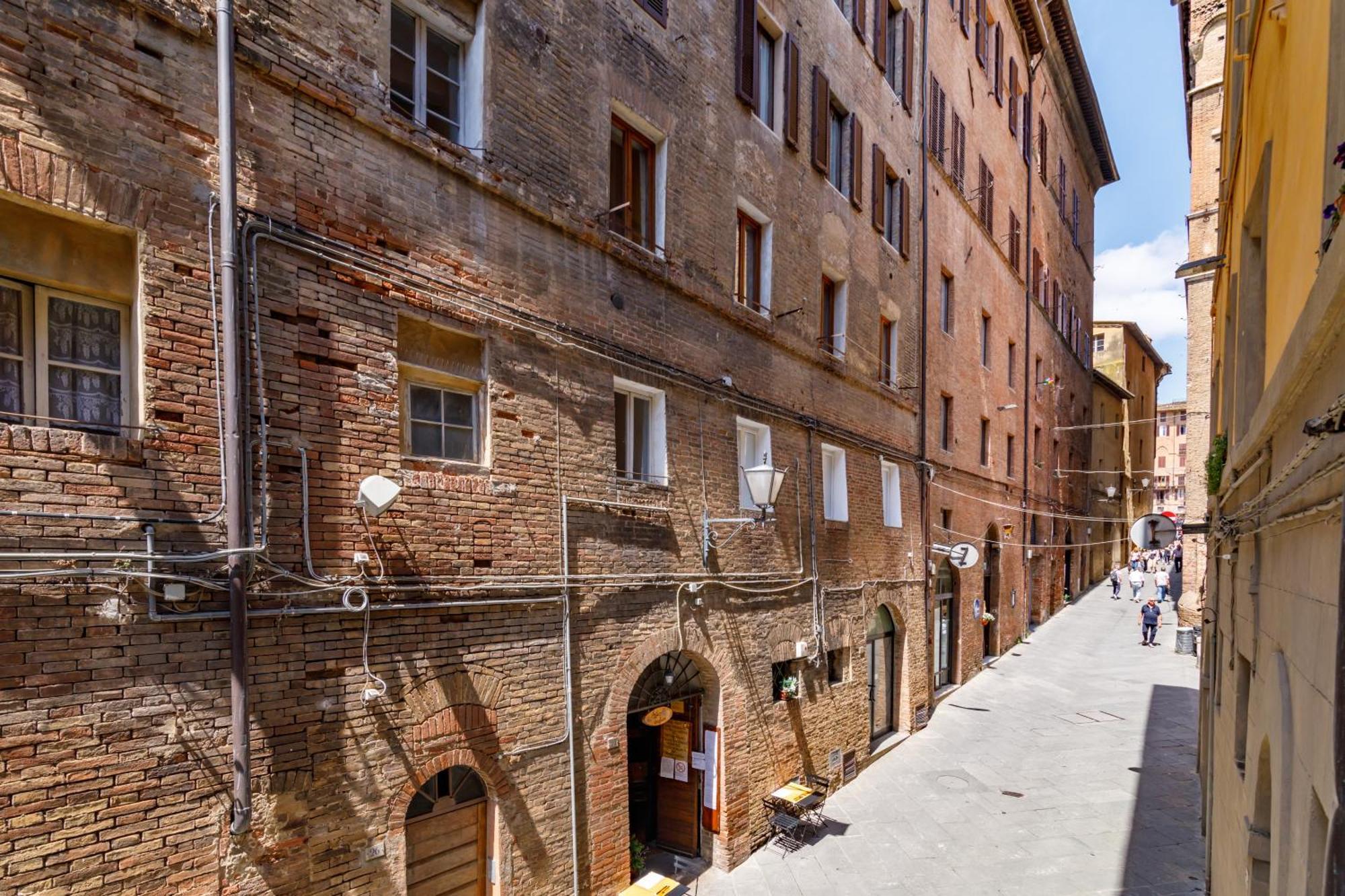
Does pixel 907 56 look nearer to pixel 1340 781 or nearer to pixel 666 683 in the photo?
pixel 666 683

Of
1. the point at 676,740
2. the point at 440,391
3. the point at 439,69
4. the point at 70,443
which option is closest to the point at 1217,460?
the point at 676,740

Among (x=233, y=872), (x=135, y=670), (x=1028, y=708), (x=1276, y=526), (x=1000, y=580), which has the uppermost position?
(x=1276, y=526)

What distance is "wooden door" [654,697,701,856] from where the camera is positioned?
10.0 meters

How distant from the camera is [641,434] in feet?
29.7

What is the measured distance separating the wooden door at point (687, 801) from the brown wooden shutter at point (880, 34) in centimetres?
1256

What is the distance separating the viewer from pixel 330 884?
5.47m

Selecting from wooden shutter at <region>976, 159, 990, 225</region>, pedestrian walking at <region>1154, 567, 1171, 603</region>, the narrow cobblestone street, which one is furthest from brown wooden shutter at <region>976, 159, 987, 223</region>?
pedestrian walking at <region>1154, 567, 1171, 603</region>

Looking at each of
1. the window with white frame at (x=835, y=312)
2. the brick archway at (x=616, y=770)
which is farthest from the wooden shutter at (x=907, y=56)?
the brick archway at (x=616, y=770)

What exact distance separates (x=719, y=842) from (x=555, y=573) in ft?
16.2

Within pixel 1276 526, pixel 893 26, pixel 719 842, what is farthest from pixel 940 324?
pixel 1276 526

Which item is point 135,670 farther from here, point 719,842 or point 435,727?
point 719,842

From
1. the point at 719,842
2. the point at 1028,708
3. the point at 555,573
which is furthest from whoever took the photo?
the point at 1028,708

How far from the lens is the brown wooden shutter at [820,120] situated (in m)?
12.5

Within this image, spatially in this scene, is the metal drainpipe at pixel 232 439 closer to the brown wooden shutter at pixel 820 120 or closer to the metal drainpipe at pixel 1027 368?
the brown wooden shutter at pixel 820 120
